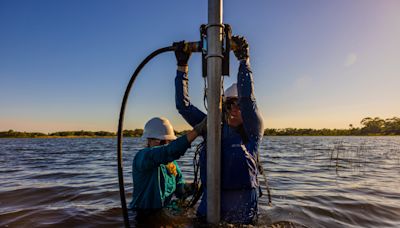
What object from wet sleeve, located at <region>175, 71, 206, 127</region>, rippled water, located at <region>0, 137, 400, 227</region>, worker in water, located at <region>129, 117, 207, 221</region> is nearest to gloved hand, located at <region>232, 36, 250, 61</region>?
wet sleeve, located at <region>175, 71, 206, 127</region>

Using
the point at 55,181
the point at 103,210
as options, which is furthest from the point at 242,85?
the point at 55,181

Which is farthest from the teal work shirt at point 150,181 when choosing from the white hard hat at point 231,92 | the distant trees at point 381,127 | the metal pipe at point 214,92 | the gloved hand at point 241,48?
the distant trees at point 381,127

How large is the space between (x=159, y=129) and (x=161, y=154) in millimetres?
1144

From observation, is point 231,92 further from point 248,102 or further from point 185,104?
point 185,104

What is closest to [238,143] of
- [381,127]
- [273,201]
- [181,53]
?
[181,53]

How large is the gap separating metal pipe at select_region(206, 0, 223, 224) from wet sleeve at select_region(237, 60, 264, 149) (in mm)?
592

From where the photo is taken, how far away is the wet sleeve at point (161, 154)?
343 centimetres

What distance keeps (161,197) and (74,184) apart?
6792 millimetres

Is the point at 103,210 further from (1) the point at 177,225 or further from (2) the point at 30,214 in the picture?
(1) the point at 177,225

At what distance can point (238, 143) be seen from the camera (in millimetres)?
3570

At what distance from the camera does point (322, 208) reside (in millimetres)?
7070

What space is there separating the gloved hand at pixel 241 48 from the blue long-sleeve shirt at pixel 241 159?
0.07 metres

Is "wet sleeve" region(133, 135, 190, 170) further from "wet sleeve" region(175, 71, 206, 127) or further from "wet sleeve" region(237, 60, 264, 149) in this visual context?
"wet sleeve" region(237, 60, 264, 149)

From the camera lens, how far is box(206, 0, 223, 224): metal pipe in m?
2.64
